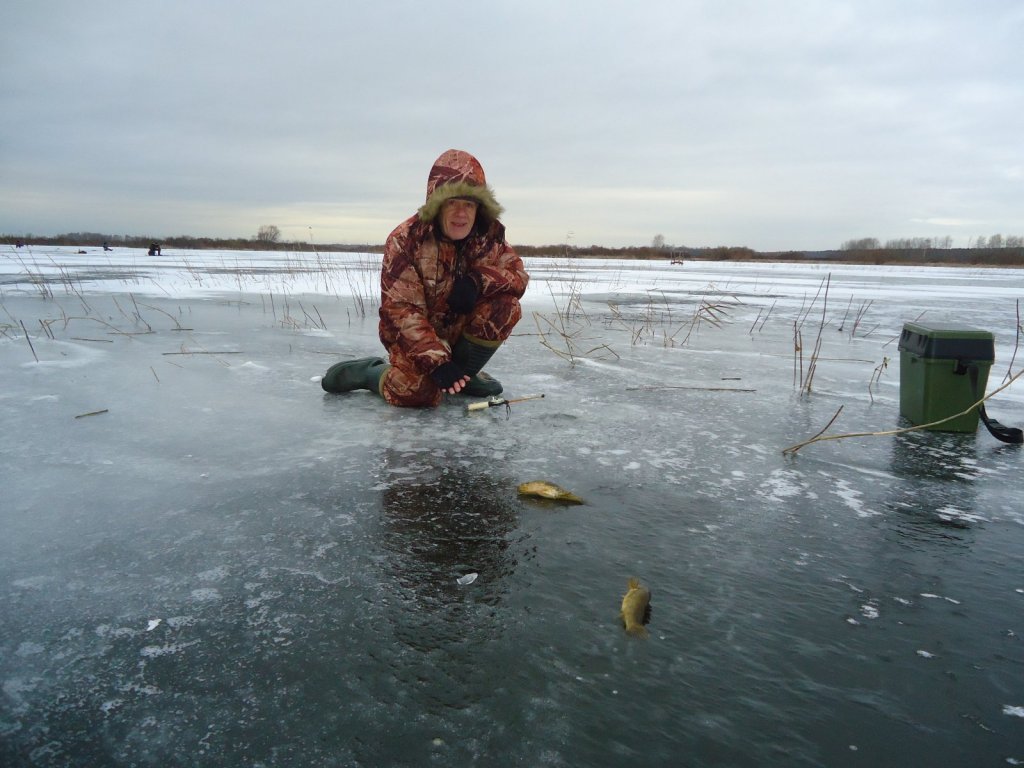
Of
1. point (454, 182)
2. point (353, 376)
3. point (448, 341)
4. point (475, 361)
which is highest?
point (454, 182)

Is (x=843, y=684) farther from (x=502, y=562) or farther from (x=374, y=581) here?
(x=374, y=581)

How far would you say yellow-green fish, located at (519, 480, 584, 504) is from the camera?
7.18ft

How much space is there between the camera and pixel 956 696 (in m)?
1.24

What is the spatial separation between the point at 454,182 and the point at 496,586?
2.32 m

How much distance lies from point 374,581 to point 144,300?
981 cm

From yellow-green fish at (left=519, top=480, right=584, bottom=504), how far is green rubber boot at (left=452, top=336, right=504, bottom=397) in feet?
5.12

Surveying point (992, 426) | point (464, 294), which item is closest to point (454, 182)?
point (464, 294)

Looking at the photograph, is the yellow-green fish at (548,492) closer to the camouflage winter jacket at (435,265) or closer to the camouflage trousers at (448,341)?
the camouflage winter jacket at (435,265)

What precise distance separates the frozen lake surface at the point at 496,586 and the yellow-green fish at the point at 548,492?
2.7 inches

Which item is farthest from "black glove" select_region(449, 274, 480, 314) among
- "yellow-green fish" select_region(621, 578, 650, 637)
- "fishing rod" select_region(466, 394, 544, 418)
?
"yellow-green fish" select_region(621, 578, 650, 637)

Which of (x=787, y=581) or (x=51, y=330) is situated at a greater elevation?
(x=51, y=330)

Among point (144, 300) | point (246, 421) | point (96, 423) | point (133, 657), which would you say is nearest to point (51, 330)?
point (144, 300)

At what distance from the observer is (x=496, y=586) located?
1.61 metres

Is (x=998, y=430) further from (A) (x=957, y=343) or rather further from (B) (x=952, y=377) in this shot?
(A) (x=957, y=343)
